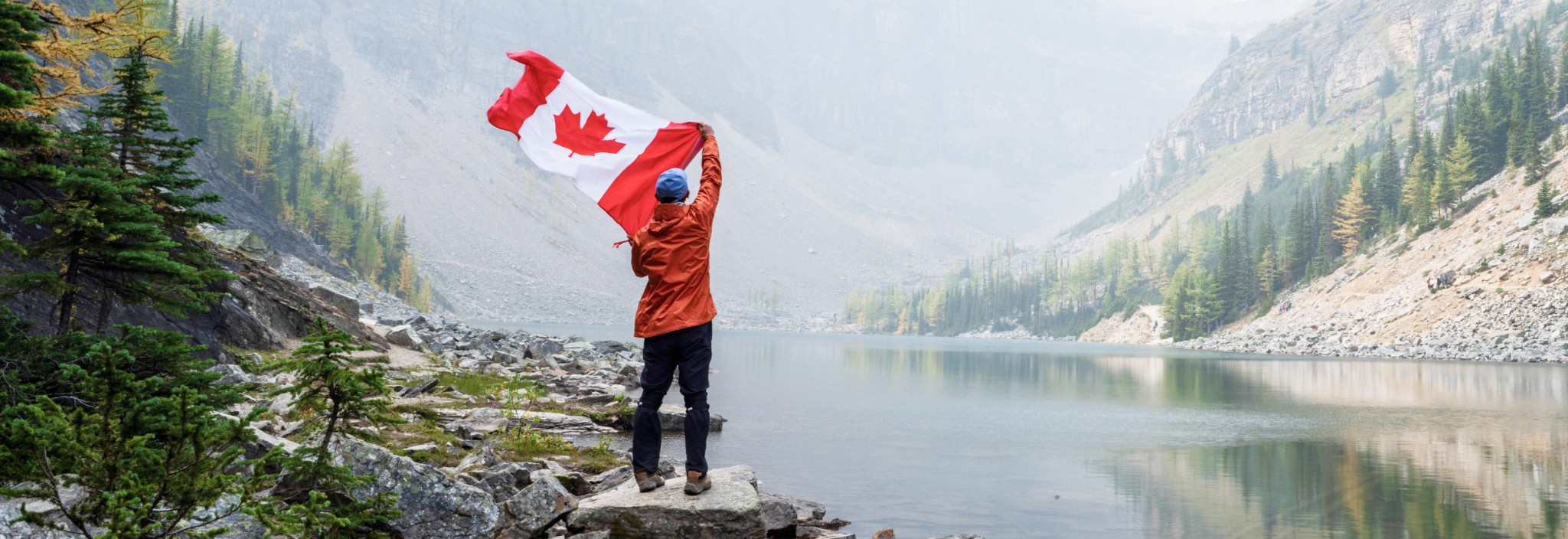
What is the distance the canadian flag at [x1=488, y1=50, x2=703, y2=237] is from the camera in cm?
1030

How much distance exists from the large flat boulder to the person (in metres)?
0.22

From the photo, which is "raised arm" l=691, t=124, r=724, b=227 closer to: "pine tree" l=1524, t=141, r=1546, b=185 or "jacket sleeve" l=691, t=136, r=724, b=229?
"jacket sleeve" l=691, t=136, r=724, b=229

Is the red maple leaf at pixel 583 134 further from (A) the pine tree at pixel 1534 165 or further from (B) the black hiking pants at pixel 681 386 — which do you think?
(A) the pine tree at pixel 1534 165

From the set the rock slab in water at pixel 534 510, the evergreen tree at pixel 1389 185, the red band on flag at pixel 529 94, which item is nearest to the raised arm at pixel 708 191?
the rock slab in water at pixel 534 510

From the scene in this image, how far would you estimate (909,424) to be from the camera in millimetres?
29219

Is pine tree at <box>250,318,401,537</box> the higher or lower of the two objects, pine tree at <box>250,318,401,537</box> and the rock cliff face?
the lower

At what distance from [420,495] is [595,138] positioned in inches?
178

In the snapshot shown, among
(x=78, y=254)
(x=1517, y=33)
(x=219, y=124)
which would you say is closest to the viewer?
(x=78, y=254)

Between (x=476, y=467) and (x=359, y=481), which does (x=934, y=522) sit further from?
(x=359, y=481)

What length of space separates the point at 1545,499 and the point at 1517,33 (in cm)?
23224

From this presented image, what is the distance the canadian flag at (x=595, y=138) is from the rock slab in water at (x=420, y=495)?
316 cm

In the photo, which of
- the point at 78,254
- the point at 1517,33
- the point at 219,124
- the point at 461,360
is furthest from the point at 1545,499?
the point at 1517,33

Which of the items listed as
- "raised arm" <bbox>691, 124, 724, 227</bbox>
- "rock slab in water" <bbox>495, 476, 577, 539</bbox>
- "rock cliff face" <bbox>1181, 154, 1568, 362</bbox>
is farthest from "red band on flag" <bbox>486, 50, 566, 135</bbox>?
"rock cliff face" <bbox>1181, 154, 1568, 362</bbox>

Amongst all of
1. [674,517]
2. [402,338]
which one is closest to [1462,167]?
[402,338]
